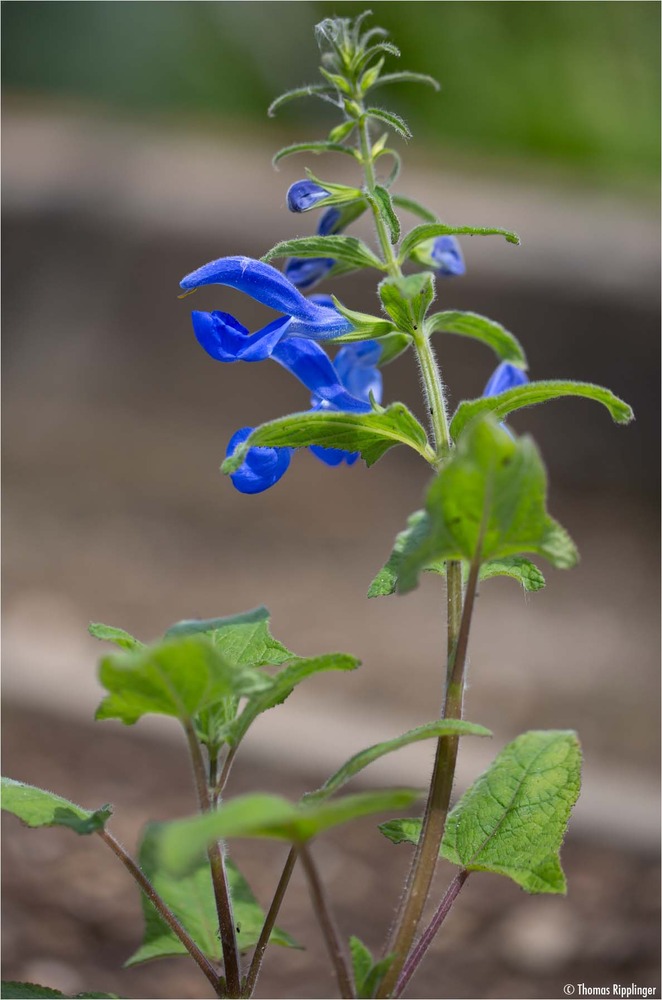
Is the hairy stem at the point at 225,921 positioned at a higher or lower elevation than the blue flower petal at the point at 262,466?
lower

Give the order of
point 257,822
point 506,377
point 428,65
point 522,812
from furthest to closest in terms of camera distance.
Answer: point 428,65, point 506,377, point 522,812, point 257,822

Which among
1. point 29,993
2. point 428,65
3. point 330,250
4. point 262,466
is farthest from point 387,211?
point 428,65

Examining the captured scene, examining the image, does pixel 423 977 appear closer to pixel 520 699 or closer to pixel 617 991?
pixel 617 991

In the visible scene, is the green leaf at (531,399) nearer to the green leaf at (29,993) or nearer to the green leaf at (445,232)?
the green leaf at (445,232)

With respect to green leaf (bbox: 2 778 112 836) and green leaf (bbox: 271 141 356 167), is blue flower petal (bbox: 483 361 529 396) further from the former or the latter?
green leaf (bbox: 2 778 112 836)

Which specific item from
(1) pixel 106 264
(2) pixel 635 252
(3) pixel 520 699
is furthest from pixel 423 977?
(1) pixel 106 264

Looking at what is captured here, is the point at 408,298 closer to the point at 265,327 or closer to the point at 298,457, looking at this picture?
the point at 265,327

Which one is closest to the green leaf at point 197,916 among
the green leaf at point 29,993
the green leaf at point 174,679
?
the green leaf at point 29,993
